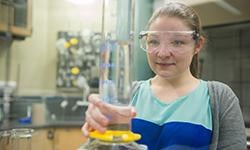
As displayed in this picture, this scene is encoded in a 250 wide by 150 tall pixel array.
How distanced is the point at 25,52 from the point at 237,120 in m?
1.75

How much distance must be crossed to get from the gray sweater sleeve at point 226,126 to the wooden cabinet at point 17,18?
128 cm

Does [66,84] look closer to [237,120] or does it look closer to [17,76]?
[17,76]

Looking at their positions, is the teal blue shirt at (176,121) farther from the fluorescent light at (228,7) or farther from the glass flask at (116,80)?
the fluorescent light at (228,7)

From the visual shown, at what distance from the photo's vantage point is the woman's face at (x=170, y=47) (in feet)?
1.46

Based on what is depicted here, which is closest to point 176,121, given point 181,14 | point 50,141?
point 181,14

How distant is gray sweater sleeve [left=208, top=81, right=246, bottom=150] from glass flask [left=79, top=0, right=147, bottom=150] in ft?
0.67

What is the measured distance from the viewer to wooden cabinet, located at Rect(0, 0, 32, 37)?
164cm

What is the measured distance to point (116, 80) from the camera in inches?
12.6

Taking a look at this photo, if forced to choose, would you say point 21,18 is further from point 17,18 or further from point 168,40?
point 168,40

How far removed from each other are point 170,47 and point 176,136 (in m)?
0.12

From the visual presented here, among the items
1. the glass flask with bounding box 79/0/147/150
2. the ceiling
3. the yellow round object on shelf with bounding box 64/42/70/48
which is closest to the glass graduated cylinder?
the glass flask with bounding box 79/0/147/150

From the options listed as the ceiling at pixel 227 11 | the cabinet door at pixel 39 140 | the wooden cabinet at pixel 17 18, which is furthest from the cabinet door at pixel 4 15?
the cabinet door at pixel 39 140

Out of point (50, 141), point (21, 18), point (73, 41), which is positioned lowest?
point (50, 141)

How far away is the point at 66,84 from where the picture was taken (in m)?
2.19
